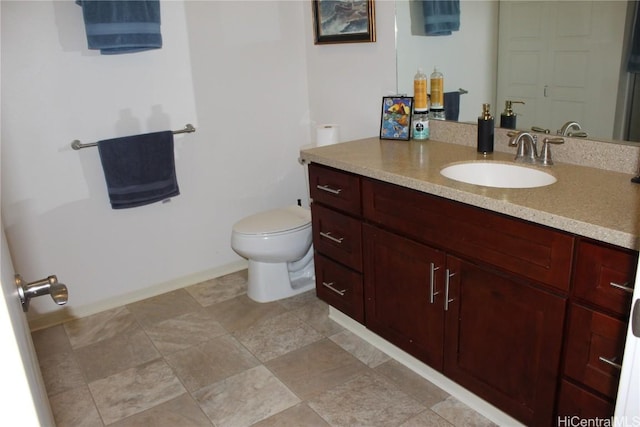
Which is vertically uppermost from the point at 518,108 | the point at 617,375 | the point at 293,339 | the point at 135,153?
the point at 518,108

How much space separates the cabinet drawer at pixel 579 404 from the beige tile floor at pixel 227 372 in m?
0.42

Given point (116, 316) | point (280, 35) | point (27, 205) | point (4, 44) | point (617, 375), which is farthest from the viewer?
point (280, 35)

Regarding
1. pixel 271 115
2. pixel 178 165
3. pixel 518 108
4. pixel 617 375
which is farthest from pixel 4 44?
pixel 617 375

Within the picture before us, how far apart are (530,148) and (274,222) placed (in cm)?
137

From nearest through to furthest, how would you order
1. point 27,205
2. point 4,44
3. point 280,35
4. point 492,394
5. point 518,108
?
point 492,394 → point 518,108 → point 4,44 → point 27,205 → point 280,35

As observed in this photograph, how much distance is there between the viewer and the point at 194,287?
3246mm

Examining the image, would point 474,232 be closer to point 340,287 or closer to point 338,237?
point 338,237

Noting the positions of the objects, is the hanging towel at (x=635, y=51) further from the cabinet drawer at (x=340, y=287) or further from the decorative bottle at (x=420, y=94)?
the cabinet drawer at (x=340, y=287)

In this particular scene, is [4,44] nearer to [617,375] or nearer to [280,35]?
[280,35]

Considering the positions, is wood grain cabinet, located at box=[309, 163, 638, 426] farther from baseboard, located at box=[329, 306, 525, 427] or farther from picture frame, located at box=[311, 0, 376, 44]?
picture frame, located at box=[311, 0, 376, 44]

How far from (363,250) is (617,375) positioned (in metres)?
1.08

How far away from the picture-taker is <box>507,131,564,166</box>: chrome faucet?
2033 mm

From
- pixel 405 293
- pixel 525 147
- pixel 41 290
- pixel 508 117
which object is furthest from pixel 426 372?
pixel 41 290

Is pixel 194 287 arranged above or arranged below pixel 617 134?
below
